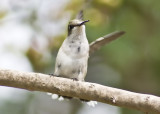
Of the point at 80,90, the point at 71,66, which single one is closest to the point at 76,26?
the point at 71,66

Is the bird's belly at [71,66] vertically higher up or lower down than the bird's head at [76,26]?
lower down

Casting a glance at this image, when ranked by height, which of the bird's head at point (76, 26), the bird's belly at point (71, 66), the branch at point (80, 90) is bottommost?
the branch at point (80, 90)

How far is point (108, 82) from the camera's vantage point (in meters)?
8.54

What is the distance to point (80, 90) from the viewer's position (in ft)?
15.7

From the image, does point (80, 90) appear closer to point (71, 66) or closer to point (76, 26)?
point (71, 66)

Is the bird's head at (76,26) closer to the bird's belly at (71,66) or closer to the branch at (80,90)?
the bird's belly at (71,66)

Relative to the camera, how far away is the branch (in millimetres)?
4543

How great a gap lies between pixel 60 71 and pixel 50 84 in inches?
40.6

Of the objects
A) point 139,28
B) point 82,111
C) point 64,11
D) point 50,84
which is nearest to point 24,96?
point 82,111

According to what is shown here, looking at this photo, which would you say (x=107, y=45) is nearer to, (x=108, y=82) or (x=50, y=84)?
(x=108, y=82)

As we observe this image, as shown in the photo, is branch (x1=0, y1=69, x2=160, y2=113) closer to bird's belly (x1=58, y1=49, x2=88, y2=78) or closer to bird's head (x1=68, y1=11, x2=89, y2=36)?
bird's belly (x1=58, y1=49, x2=88, y2=78)

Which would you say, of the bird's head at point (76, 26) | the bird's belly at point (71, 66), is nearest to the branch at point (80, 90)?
the bird's belly at point (71, 66)

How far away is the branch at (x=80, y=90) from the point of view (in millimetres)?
4543

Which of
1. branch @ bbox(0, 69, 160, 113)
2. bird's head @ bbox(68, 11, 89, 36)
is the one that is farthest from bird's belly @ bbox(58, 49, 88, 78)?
branch @ bbox(0, 69, 160, 113)
